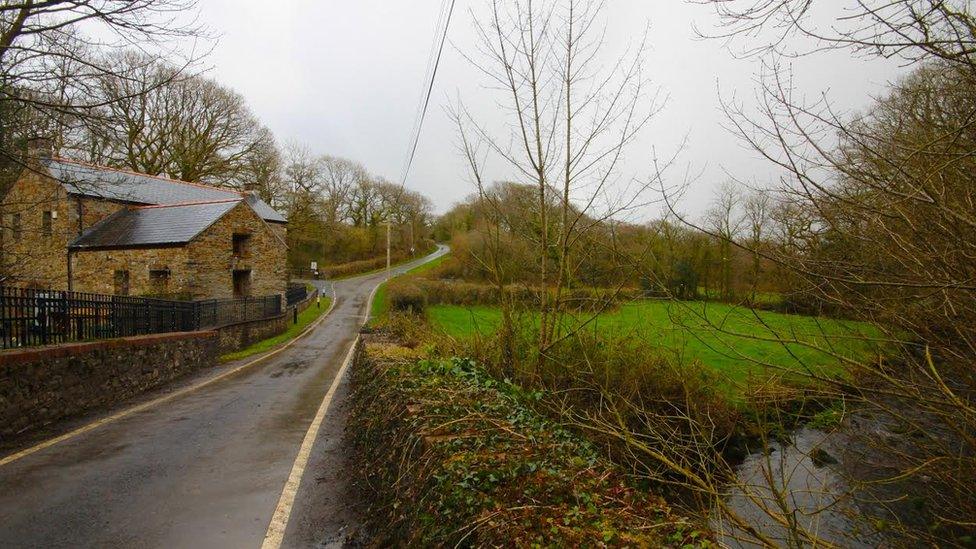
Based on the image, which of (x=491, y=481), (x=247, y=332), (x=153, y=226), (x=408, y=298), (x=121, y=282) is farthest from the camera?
(x=408, y=298)

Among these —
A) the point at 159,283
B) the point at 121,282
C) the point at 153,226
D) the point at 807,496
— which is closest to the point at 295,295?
the point at 153,226

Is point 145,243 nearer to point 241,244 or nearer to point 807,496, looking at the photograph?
point 241,244

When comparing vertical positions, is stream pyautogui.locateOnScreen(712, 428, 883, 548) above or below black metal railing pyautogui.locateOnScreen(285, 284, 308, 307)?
below

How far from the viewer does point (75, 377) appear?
29.3ft

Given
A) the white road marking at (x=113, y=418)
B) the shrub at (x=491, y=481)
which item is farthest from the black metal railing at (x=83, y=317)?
the shrub at (x=491, y=481)

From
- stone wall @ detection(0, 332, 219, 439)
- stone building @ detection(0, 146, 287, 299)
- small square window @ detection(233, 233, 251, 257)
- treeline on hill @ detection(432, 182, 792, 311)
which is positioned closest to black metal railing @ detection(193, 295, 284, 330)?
stone building @ detection(0, 146, 287, 299)

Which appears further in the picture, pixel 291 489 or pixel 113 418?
pixel 113 418

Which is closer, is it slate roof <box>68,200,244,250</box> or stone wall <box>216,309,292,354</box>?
stone wall <box>216,309,292,354</box>

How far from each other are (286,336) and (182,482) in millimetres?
22280

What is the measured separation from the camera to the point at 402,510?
404 centimetres

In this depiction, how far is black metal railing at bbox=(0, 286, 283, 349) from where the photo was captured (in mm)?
8312

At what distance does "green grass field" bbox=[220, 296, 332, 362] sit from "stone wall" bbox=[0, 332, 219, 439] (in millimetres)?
6059

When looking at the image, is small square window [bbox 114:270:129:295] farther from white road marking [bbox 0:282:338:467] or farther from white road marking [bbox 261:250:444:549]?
white road marking [bbox 261:250:444:549]

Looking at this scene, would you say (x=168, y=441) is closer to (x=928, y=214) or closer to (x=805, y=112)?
(x=805, y=112)
